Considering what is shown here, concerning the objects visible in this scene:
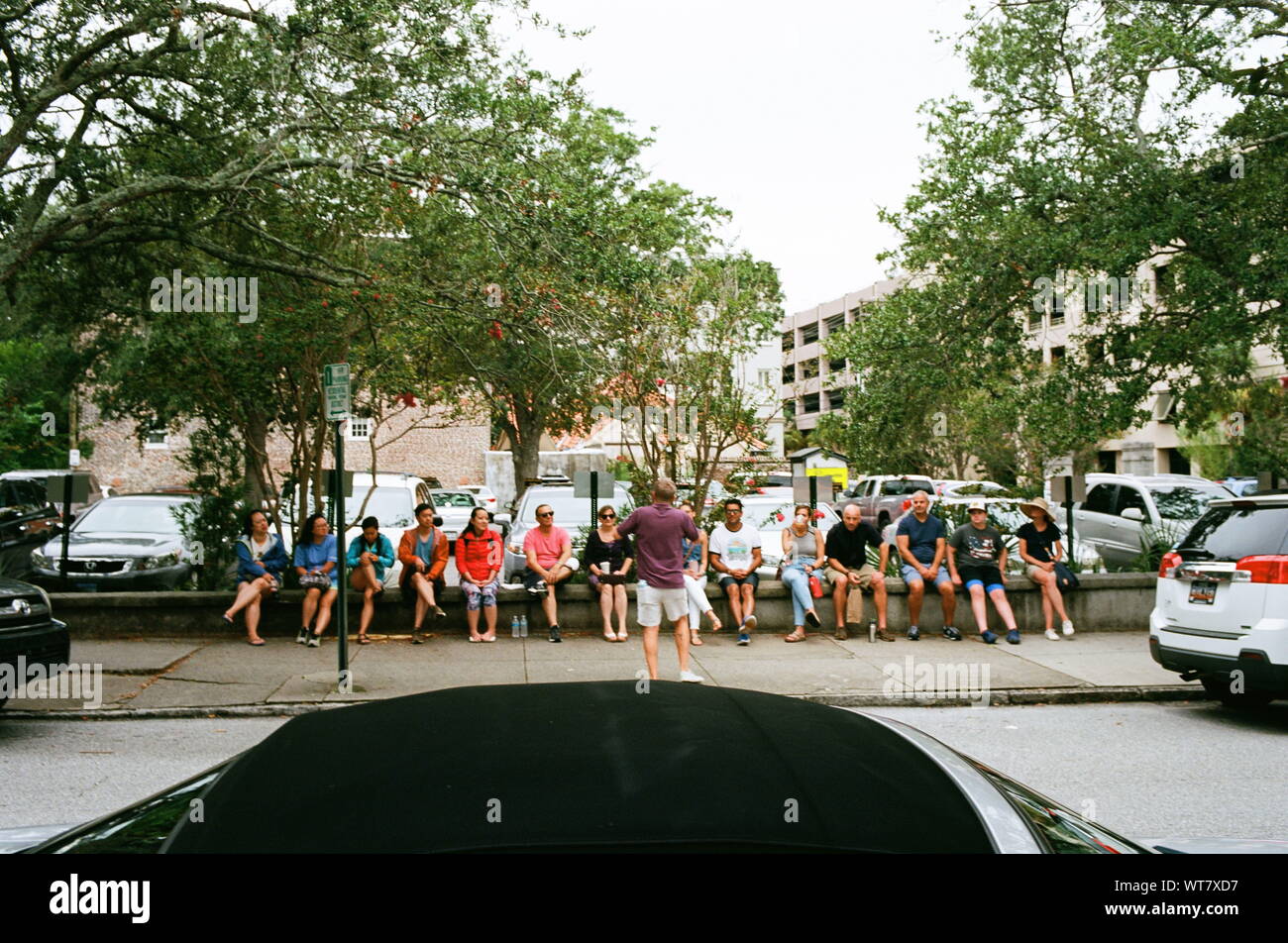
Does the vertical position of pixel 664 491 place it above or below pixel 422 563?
above

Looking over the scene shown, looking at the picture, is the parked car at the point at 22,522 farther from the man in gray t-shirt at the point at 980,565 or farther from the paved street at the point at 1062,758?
the man in gray t-shirt at the point at 980,565

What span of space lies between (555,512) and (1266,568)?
1041 centimetres

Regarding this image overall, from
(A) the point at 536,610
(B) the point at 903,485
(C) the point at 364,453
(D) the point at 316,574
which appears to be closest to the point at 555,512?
(A) the point at 536,610

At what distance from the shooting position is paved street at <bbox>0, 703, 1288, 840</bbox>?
660 cm

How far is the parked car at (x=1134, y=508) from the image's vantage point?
19344 millimetres

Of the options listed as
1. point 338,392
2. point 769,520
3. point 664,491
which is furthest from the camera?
point 769,520

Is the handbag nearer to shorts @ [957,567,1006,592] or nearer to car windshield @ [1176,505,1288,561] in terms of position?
shorts @ [957,567,1006,592]

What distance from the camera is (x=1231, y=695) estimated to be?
→ 1016 centimetres

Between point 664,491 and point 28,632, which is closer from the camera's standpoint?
point 28,632

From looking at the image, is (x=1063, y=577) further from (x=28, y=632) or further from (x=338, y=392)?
(x=28, y=632)

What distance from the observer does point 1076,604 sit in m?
14.7

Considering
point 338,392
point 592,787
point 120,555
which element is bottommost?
point 120,555

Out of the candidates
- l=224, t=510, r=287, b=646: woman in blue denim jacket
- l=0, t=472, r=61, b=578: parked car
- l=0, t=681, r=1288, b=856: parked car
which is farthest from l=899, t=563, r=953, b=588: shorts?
l=0, t=472, r=61, b=578: parked car
